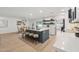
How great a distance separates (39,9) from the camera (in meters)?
2.45

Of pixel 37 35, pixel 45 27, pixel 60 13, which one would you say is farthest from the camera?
pixel 37 35

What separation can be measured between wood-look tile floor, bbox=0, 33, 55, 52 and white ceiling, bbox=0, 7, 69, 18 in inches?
20.3

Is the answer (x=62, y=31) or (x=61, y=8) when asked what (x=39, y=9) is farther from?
(x=62, y=31)

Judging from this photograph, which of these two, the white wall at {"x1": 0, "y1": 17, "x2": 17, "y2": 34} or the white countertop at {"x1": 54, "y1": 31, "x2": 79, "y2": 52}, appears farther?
the white wall at {"x1": 0, "y1": 17, "x2": 17, "y2": 34}

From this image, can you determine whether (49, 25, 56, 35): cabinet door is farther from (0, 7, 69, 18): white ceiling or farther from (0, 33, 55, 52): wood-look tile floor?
(0, 7, 69, 18): white ceiling

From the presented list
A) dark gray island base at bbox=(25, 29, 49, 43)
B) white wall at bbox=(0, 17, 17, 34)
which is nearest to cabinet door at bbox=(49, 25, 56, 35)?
dark gray island base at bbox=(25, 29, 49, 43)

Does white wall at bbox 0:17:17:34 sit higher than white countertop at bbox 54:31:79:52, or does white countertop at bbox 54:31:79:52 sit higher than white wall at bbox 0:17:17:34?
white wall at bbox 0:17:17:34

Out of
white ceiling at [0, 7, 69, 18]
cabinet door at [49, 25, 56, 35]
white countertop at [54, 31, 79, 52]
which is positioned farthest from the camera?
cabinet door at [49, 25, 56, 35]

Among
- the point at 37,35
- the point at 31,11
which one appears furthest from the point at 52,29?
the point at 31,11

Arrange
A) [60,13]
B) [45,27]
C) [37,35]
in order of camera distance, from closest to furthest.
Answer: [60,13]
[45,27]
[37,35]

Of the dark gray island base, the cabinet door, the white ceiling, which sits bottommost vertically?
the dark gray island base

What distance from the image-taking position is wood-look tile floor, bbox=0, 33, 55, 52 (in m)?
2.47
